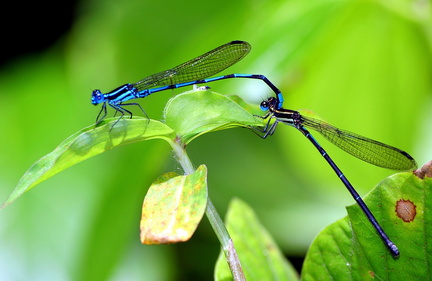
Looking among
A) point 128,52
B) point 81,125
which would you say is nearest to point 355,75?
point 128,52

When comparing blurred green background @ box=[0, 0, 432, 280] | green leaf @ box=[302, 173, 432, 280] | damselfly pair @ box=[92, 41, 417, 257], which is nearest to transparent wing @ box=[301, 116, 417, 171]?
damselfly pair @ box=[92, 41, 417, 257]

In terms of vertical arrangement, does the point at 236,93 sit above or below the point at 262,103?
above

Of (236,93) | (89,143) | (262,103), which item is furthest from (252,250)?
(236,93)

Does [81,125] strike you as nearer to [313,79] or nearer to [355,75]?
[313,79]

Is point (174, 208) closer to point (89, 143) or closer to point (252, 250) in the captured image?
point (89, 143)

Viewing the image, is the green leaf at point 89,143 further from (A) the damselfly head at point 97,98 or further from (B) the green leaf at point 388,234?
(A) the damselfly head at point 97,98

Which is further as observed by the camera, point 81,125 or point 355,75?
point 355,75

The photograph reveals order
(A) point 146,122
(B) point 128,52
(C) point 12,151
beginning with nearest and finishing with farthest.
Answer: (A) point 146,122
(C) point 12,151
(B) point 128,52
